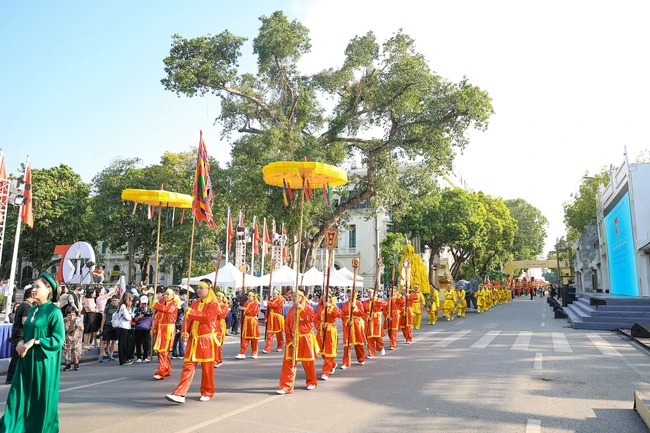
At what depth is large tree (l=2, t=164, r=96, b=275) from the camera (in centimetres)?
3609

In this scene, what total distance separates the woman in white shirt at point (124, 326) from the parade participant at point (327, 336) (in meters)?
4.59

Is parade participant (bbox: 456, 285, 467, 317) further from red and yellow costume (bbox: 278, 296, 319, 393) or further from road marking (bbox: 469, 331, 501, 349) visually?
red and yellow costume (bbox: 278, 296, 319, 393)

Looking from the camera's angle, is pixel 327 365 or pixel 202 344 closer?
pixel 202 344

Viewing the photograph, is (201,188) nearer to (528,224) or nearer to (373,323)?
(373,323)

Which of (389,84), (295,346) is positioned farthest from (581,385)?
(389,84)

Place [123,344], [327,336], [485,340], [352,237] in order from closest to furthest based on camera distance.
→ 1. [327,336]
2. [123,344]
3. [485,340]
4. [352,237]

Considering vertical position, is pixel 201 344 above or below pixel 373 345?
above

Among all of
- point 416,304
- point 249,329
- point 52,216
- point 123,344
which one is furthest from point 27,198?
point 52,216

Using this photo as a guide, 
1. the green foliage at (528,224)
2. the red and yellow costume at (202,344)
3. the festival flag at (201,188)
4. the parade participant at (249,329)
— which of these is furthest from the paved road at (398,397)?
the green foliage at (528,224)

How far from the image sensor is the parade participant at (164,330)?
9.05m

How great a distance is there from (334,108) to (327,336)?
18142 mm

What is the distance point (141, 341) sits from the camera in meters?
11.4

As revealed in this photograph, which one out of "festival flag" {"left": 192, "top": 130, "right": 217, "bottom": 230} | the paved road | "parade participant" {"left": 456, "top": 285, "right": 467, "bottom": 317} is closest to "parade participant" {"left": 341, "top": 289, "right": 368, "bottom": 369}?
the paved road

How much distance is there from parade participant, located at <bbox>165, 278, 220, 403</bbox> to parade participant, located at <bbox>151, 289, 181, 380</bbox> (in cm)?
175
